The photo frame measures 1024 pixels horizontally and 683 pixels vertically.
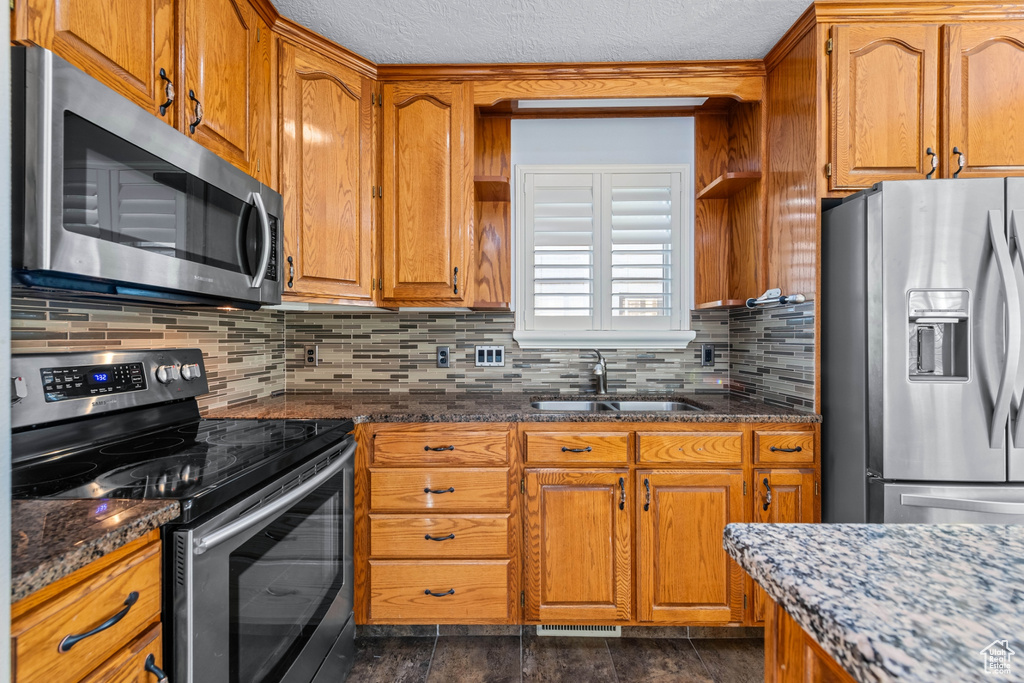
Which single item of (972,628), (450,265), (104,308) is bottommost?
(972,628)

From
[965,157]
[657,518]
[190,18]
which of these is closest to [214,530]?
[190,18]

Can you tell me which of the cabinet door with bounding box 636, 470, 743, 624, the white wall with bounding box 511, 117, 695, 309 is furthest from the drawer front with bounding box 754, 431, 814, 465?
the white wall with bounding box 511, 117, 695, 309

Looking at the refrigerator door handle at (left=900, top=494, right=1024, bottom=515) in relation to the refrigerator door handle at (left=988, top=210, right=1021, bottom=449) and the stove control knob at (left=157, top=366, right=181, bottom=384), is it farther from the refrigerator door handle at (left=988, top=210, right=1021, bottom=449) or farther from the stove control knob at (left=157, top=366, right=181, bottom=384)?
the stove control knob at (left=157, top=366, right=181, bottom=384)

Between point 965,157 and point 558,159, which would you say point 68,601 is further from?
point 965,157

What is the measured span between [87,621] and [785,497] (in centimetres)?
202

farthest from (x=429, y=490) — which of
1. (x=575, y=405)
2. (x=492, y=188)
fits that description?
(x=492, y=188)

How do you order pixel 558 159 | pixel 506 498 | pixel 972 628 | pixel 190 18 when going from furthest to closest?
pixel 558 159, pixel 506 498, pixel 190 18, pixel 972 628

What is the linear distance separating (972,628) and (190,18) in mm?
A: 1960

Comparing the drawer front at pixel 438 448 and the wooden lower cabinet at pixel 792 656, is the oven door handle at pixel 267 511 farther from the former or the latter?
the wooden lower cabinet at pixel 792 656

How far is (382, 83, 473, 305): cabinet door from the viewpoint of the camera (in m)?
2.10

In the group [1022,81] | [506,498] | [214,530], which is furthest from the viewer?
[506,498]

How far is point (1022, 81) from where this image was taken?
1.73 metres

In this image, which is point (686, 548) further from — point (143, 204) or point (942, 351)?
point (143, 204)

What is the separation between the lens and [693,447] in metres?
1.82
